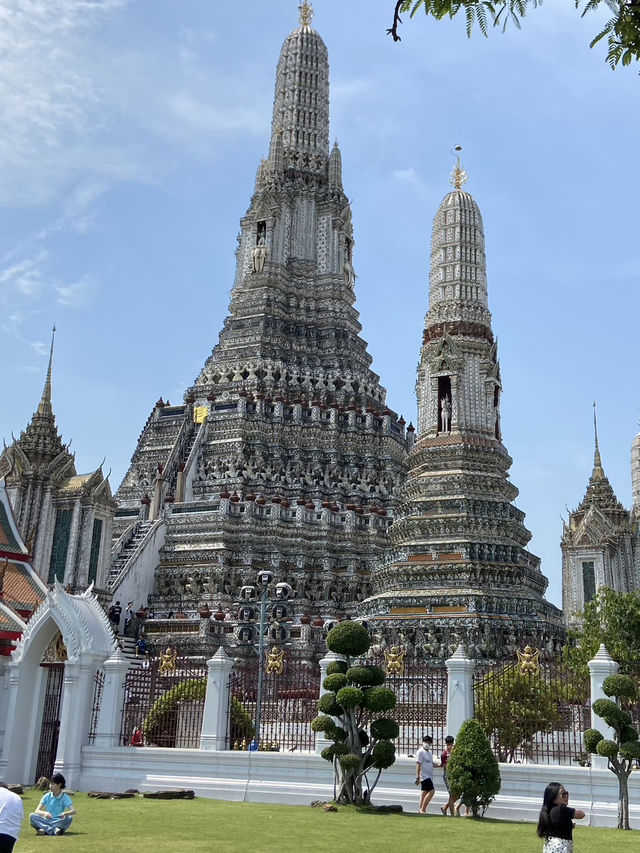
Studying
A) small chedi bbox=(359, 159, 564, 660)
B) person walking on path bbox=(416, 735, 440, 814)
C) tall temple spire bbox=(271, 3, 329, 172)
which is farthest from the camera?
tall temple spire bbox=(271, 3, 329, 172)

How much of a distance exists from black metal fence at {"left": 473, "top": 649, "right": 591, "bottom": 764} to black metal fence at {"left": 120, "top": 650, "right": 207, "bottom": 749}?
17.9 feet

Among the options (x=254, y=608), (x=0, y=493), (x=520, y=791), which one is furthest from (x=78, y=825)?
(x=254, y=608)

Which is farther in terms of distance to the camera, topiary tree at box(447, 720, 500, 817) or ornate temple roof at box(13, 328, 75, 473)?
ornate temple roof at box(13, 328, 75, 473)

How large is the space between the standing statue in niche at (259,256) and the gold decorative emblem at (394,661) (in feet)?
98.6

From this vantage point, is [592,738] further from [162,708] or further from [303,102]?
[303,102]

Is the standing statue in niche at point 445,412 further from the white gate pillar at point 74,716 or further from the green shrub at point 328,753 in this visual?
the green shrub at point 328,753

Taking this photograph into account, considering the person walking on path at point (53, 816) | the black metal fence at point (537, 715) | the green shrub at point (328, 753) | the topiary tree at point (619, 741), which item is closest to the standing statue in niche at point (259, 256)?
the black metal fence at point (537, 715)

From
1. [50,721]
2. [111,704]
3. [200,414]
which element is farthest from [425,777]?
[200,414]

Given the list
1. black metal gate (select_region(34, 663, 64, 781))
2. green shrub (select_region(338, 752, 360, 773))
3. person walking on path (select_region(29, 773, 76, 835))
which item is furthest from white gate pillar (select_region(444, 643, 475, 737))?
black metal gate (select_region(34, 663, 64, 781))

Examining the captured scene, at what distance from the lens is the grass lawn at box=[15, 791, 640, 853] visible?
39.0ft

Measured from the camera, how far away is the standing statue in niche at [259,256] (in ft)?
178

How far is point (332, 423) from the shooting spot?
1839 inches

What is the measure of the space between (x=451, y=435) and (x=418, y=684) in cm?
1692

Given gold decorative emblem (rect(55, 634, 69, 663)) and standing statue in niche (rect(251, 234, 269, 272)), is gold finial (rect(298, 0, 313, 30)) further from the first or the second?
gold decorative emblem (rect(55, 634, 69, 663))
